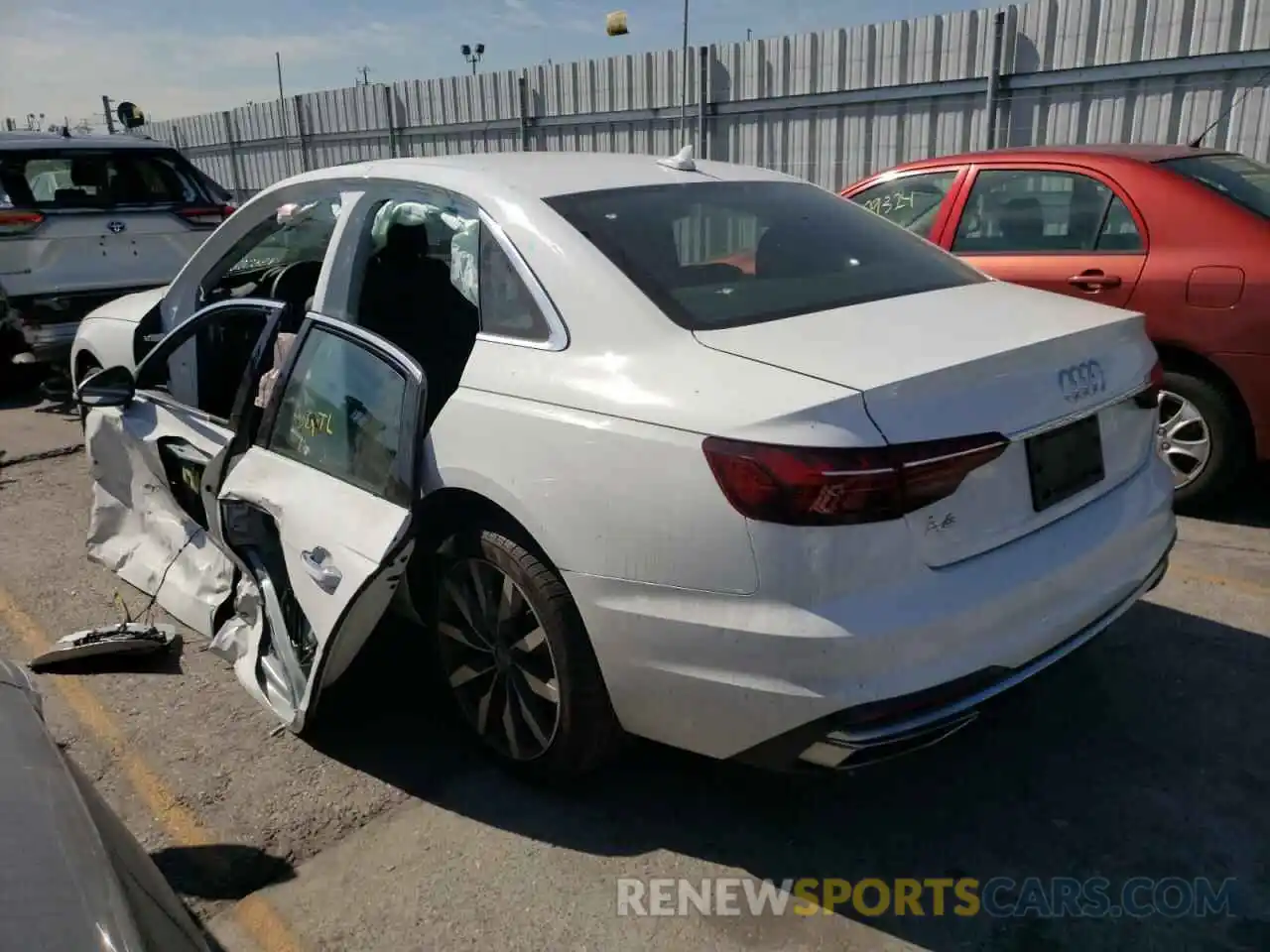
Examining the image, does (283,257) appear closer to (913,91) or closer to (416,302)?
(416,302)

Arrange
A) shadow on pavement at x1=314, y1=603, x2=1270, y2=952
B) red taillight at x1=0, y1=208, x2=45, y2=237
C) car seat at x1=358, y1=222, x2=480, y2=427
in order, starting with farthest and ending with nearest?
1. red taillight at x1=0, y1=208, x2=45, y2=237
2. car seat at x1=358, y1=222, x2=480, y2=427
3. shadow on pavement at x1=314, y1=603, x2=1270, y2=952

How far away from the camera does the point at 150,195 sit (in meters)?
8.55

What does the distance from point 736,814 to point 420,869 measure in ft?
2.87

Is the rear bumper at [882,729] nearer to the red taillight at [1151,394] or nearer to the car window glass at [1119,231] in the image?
the red taillight at [1151,394]

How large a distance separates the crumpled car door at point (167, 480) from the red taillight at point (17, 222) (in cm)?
424

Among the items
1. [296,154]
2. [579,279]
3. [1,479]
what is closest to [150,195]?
[1,479]

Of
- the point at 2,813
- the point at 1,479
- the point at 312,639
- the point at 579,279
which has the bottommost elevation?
→ the point at 1,479

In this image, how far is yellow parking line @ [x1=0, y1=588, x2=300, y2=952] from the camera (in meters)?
2.52

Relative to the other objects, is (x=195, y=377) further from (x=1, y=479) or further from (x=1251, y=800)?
(x=1251, y=800)

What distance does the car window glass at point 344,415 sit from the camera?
9.80 feet

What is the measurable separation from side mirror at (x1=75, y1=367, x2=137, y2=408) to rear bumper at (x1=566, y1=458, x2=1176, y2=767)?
252cm

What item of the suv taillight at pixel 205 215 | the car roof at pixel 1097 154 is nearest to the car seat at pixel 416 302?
the car roof at pixel 1097 154

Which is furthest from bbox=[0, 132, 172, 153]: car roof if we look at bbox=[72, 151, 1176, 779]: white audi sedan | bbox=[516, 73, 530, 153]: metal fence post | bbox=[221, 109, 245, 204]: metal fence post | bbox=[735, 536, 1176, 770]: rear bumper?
bbox=[221, 109, 245, 204]: metal fence post

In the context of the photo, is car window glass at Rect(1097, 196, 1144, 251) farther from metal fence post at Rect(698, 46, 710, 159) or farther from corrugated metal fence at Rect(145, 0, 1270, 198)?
metal fence post at Rect(698, 46, 710, 159)
